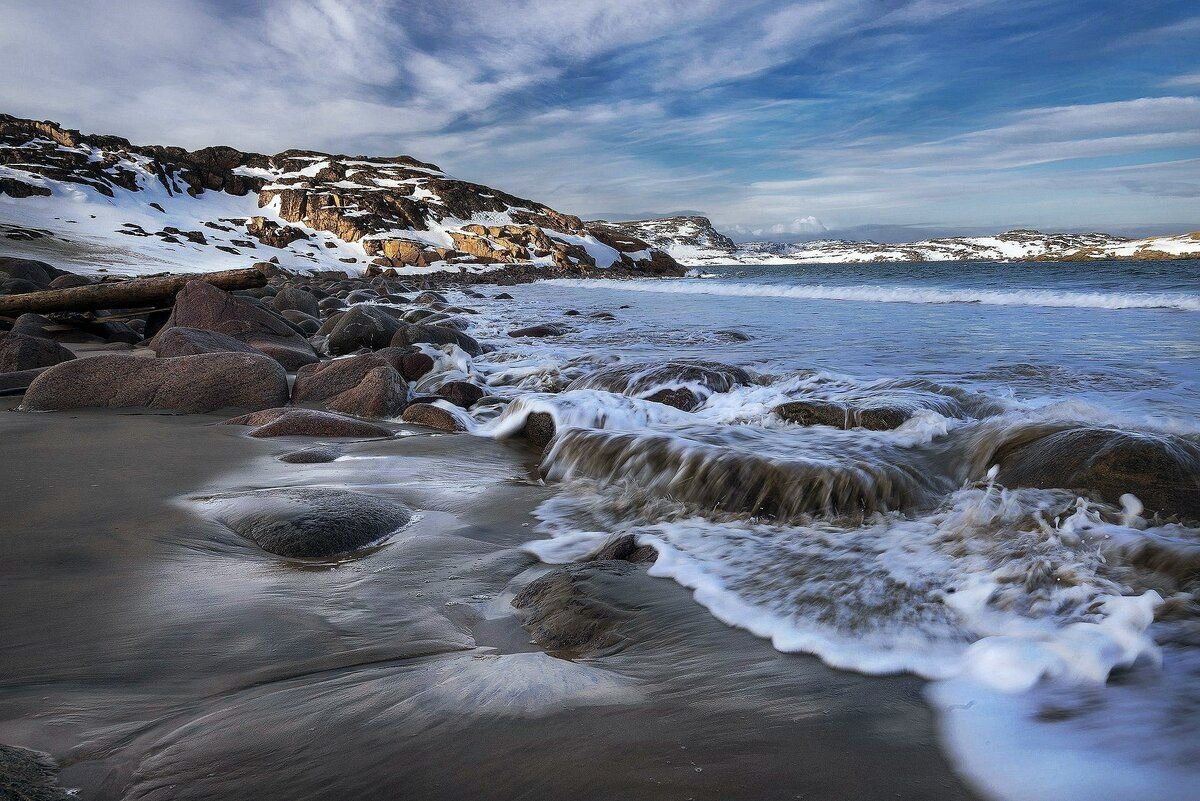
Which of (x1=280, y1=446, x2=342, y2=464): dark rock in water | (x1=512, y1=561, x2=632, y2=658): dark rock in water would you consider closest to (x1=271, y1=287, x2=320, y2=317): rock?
(x1=280, y1=446, x2=342, y2=464): dark rock in water

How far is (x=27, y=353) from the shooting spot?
6391mm

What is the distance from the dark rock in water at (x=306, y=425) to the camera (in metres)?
4.66

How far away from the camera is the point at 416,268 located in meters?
44.2

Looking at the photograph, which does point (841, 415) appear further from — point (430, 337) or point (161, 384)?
point (430, 337)

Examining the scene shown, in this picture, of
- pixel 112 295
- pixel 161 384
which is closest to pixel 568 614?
pixel 161 384

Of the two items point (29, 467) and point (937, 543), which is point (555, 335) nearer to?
point (29, 467)

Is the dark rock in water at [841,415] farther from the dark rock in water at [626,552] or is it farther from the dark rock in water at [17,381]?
the dark rock in water at [17,381]

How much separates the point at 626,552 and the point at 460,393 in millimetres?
3868

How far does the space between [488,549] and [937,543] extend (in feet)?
6.13

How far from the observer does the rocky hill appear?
1463 inches

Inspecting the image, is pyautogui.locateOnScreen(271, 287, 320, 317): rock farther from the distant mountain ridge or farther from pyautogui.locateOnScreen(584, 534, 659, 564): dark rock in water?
the distant mountain ridge

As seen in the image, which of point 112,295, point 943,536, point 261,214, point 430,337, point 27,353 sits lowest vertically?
point 943,536

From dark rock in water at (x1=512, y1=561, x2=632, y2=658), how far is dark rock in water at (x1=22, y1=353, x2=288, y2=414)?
4440 mm

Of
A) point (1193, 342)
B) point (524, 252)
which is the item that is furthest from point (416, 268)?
point (1193, 342)
